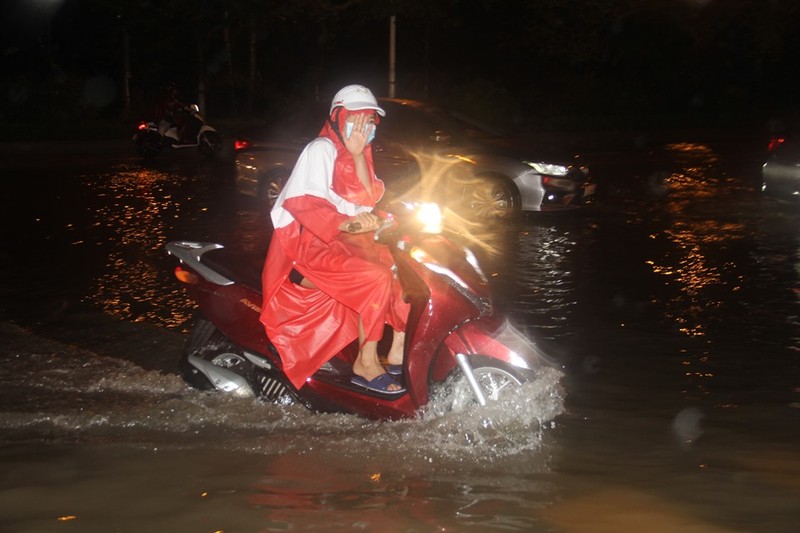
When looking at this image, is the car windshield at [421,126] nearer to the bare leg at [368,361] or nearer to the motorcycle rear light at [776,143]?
the motorcycle rear light at [776,143]

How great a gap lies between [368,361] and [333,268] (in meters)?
0.55

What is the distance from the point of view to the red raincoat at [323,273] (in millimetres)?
5094

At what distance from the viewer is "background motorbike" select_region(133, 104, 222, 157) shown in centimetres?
2250

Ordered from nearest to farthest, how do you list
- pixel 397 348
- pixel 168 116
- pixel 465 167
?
1. pixel 397 348
2. pixel 465 167
3. pixel 168 116

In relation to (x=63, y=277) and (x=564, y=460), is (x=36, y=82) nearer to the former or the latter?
(x=63, y=277)

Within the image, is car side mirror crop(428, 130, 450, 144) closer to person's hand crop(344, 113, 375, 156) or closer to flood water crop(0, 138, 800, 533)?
flood water crop(0, 138, 800, 533)

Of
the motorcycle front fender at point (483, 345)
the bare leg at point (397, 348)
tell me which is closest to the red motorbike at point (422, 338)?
the motorcycle front fender at point (483, 345)

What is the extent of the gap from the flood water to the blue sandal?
18 centimetres

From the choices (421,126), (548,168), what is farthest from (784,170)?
(421,126)

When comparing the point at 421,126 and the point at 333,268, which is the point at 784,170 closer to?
the point at 421,126

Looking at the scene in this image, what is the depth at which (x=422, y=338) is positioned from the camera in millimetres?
5012

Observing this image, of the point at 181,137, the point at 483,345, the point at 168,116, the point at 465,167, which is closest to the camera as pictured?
the point at 483,345

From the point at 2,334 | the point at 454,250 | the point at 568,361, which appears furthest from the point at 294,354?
the point at 2,334

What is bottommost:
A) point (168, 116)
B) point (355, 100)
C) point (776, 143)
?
point (168, 116)
